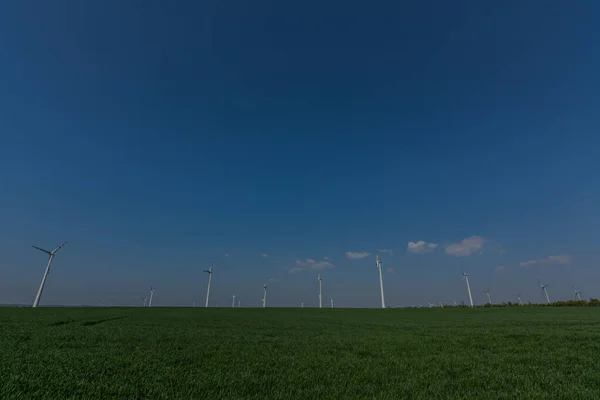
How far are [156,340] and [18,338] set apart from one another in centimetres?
391

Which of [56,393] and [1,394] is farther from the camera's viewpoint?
[56,393]

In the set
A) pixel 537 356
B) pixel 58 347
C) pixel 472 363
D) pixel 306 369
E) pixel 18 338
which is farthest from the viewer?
pixel 18 338

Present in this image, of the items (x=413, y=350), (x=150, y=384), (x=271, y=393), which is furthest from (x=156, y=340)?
(x=413, y=350)

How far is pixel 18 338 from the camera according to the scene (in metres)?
8.65

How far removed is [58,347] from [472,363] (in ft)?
32.6

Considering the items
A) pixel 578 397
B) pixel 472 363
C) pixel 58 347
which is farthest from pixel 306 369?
pixel 58 347

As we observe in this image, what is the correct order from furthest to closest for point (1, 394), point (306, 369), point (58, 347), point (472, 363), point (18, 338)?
point (18, 338) < point (58, 347) < point (472, 363) < point (306, 369) < point (1, 394)

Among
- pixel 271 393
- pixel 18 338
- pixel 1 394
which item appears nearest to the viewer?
pixel 1 394

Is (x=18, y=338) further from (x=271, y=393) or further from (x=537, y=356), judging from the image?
(x=537, y=356)

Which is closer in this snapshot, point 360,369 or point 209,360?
point 360,369

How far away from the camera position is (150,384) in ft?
14.9

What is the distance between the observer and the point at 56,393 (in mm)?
3971

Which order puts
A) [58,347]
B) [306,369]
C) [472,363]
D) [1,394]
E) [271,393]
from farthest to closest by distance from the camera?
[58,347] < [472,363] < [306,369] < [271,393] < [1,394]

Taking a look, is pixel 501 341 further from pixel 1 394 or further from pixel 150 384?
pixel 1 394
